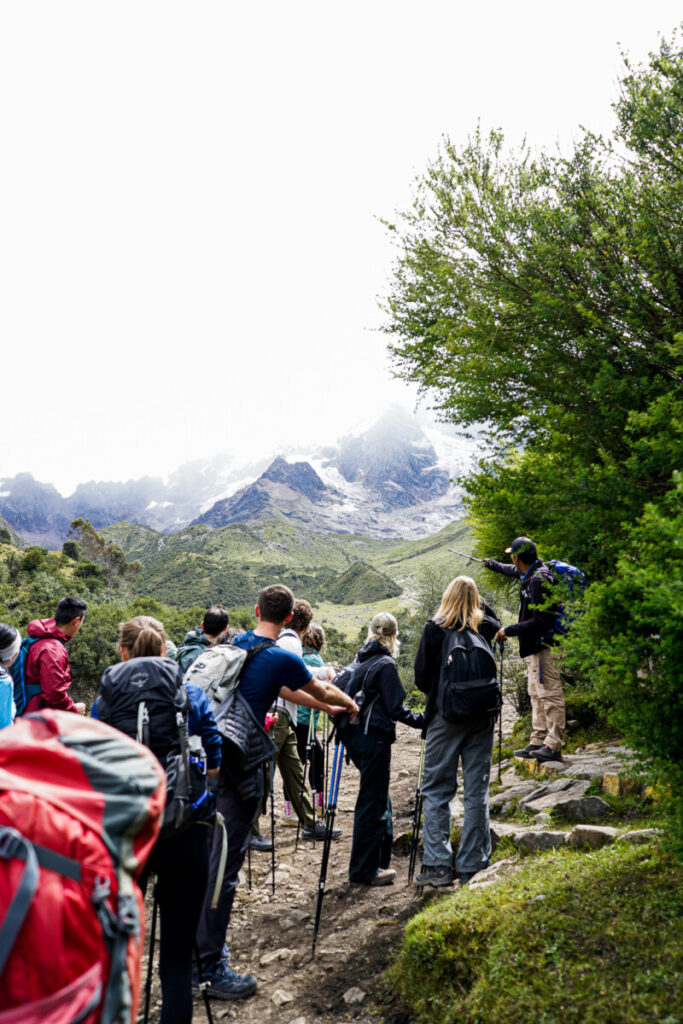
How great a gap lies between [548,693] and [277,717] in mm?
3608

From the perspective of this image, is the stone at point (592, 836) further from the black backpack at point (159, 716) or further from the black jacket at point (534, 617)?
the black backpack at point (159, 716)

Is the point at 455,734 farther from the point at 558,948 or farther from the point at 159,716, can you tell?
the point at 159,716

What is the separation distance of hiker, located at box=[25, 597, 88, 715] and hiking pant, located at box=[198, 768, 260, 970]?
104 inches

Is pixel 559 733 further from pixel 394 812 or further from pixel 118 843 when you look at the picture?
pixel 118 843

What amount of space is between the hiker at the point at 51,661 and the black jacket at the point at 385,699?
319 centimetres

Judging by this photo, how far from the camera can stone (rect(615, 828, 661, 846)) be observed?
4.48 meters

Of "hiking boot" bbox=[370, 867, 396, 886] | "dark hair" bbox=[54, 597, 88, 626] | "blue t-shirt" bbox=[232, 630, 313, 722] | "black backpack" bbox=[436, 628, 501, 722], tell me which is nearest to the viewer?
"blue t-shirt" bbox=[232, 630, 313, 722]

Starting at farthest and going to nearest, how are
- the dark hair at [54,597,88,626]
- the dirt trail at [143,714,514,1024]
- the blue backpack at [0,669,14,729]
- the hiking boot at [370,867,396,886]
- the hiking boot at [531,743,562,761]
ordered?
1. the hiking boot at [531,743,562,761]
2. the dark hair at [54,597,88,626]
3. the hiking boot at [370,867,396,886]
4. the blue backpack at [0,669,14,729]
5. the dirt trail at [143,714,514,1024]

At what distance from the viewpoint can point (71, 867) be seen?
188 cm

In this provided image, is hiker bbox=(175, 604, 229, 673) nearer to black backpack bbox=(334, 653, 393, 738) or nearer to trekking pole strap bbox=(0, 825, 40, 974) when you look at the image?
black backpack bbox=(334, 653, 393, 738)

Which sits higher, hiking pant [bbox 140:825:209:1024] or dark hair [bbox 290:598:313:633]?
dark hair [bbox 290:598:313:633]

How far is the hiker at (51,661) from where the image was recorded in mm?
6516

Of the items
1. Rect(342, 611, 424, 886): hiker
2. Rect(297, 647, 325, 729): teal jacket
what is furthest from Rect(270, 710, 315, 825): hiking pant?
Rect(342, 611, 424, 886): hiker

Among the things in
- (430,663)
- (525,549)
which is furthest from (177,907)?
(525,549)
